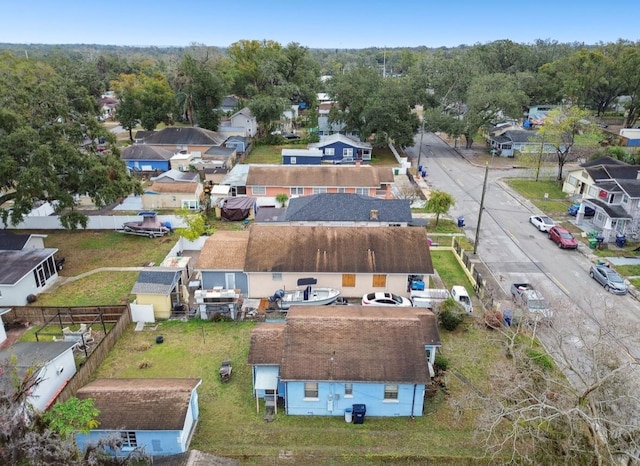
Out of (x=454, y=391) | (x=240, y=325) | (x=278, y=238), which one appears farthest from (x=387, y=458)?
(x=278, y=238)

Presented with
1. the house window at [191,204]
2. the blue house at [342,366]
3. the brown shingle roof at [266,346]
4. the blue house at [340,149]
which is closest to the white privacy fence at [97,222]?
the house window at [191,204]

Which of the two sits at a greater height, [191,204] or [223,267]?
[223,267]

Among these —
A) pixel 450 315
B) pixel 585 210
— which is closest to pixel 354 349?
pixel 450 315

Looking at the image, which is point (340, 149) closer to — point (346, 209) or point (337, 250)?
point (346, 209)

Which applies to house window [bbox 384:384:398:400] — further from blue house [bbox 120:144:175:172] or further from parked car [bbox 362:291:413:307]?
blue house [bbox 120:144:175:172]

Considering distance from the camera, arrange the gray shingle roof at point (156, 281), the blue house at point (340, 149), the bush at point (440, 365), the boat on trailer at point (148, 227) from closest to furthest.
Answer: the bush at point (440, 365) < the gray shingle roof at point (156, 281) < the boat on trailer at point (148, 227) < the blue house at point (340, 149)

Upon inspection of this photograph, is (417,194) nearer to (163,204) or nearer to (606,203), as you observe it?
(606,203)

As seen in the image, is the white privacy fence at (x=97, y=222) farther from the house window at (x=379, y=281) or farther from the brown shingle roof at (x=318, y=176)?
the house window at (x=379, y=281)
